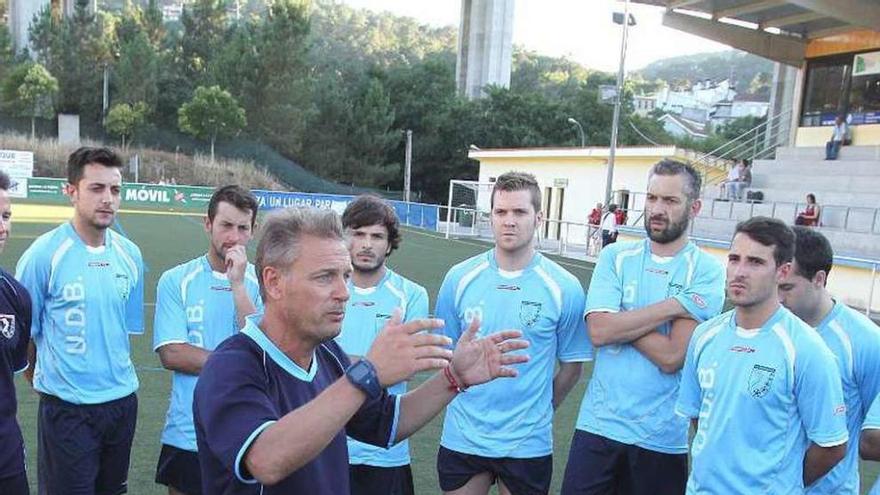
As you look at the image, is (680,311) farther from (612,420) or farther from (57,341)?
(57,341)

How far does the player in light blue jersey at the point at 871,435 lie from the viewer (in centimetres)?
342

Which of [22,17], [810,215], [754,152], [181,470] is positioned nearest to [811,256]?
[181,470]

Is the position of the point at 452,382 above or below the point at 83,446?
above

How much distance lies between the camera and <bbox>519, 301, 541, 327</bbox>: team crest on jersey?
4.04m

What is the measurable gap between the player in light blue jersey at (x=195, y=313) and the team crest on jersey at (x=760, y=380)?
7.71 feet

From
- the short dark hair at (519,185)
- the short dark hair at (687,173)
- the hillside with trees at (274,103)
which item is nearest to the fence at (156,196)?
the hillside with trees at (274,103)

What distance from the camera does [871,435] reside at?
3.45 m

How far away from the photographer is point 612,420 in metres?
3.98

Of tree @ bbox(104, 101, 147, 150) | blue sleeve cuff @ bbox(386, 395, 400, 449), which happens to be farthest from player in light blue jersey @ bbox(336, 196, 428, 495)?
tree @ bbox(104, 101, 147, 150)

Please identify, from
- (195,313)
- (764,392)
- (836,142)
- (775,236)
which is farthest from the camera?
(836,142)

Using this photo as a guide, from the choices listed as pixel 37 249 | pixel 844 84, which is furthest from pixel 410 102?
pixel 37 249

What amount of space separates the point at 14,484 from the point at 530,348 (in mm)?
2528

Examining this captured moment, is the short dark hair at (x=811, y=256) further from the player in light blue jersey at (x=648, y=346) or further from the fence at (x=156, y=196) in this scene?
the fence at (x=156, y=196)

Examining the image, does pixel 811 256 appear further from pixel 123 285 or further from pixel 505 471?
pixel 123 285
